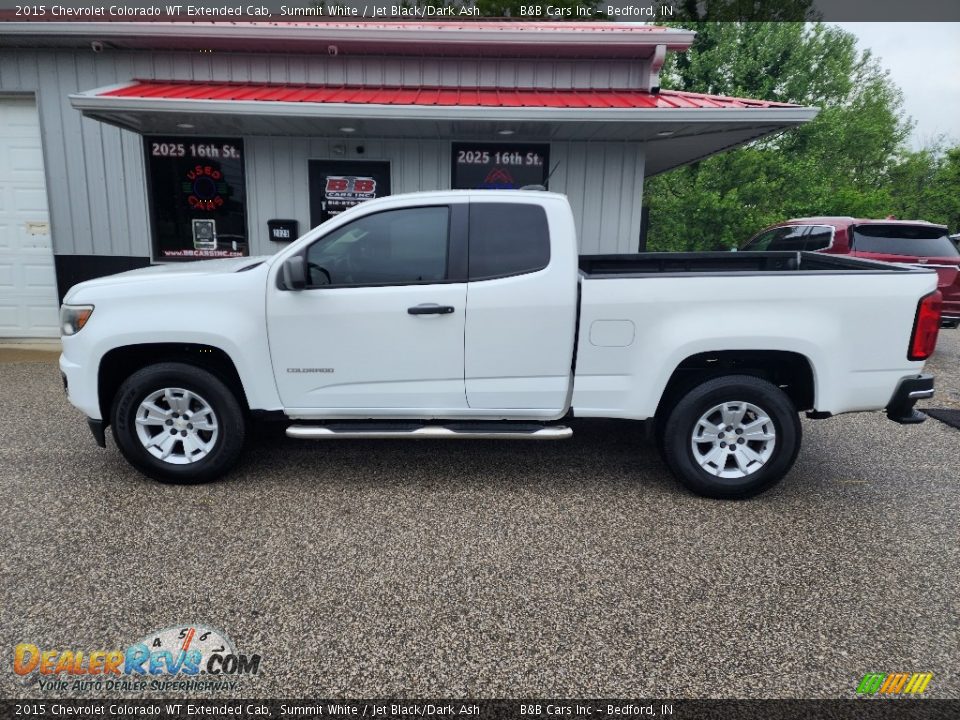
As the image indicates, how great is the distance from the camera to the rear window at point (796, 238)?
911 centimetres


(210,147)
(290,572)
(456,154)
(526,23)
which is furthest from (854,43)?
(290,572)

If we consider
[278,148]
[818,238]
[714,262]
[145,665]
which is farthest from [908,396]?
[278,148]

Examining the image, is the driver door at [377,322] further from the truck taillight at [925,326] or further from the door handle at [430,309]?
the truck taillight at [925,326]

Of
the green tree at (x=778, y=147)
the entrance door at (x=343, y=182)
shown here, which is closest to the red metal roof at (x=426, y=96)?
the entrance door at (x=343, y=182)

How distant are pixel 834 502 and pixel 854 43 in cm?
3304

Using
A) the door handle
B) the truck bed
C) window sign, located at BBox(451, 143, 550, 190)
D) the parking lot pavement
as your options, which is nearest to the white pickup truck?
the door handle

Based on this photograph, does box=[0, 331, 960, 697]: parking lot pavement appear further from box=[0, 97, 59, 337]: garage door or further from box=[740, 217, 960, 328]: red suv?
box=[0, 97, 59, 337]: garage door

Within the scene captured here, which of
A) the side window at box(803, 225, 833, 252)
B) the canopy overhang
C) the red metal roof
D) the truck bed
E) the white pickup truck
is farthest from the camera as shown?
the side window at box(803, 225, 833, 252)

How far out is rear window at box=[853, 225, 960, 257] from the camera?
8625 mm

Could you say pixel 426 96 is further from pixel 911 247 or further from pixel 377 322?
pixel 911 247

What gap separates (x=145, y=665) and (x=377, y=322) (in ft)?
7.41

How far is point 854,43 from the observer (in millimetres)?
29078

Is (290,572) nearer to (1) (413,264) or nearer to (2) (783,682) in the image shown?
(1) (413,264)

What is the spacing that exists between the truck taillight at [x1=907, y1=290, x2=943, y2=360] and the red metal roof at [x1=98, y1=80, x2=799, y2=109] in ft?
12.8
